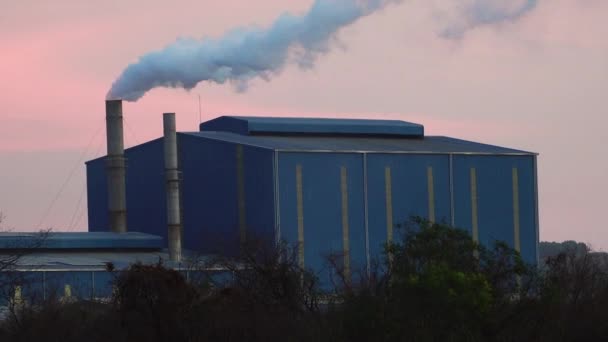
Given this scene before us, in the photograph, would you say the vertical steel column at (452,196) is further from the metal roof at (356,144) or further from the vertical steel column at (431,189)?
the vertical steel column at (431,189)

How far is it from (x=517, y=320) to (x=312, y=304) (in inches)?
204

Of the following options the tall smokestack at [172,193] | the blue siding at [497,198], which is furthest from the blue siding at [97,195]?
the blue siding at [497,198]

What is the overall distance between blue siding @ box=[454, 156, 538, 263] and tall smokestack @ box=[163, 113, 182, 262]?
11817 millimetres

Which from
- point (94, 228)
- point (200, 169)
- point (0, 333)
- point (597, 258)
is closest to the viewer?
point (0, 333)

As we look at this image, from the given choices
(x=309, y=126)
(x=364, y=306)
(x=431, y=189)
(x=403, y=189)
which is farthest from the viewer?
(x=309, y=126)

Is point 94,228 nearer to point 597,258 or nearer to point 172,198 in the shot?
point 172,198

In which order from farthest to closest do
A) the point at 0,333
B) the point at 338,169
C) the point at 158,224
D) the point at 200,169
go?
the point at 158,224, the point at 200,169, the point at 338,169, the point at 0,333

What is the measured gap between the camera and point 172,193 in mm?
58594

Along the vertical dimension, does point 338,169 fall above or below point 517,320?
above

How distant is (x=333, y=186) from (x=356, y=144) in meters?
4.56

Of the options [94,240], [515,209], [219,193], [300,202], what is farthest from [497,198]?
[94,240]

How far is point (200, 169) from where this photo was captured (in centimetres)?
5962

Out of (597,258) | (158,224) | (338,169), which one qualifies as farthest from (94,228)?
(597,258)

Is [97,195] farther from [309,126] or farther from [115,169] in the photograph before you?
[309,126]
